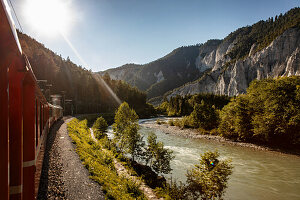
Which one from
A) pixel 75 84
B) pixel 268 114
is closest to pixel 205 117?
pixel 268 114

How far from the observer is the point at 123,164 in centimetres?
1485

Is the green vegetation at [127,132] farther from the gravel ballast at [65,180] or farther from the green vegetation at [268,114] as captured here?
the green vegetation at [268,114]

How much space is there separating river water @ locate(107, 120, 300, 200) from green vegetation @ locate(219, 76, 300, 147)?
10.5 ft

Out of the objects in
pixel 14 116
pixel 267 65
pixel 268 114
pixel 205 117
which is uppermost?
pixel 267 65

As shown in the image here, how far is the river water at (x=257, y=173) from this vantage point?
11.3 metres

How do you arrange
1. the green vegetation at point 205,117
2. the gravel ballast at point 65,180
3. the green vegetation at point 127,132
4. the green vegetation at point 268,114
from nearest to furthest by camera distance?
the gravel ballast at point 65,180 < the green vegetation at point 127,132 < the green vegetation at point 268,114 < the green vegetation at point 205,117

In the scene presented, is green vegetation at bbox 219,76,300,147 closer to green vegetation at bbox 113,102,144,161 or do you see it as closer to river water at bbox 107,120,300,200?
river water at bbox 107,120,300,200

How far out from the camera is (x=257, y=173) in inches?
577

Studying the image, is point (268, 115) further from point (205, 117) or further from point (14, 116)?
point (14, 116)

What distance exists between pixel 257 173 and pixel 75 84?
264 feet

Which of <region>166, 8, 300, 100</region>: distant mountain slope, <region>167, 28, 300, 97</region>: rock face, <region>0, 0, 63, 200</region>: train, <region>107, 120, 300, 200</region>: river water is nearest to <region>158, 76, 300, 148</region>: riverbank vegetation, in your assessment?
<region>107, 120, 300, 200</region>: river water

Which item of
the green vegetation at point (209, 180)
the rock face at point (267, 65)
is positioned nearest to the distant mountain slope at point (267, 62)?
the rock face at point (267, 65)

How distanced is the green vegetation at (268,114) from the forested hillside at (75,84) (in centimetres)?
5479

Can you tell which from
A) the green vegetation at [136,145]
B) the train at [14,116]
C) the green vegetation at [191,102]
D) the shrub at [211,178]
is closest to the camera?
the train at [14,116]
